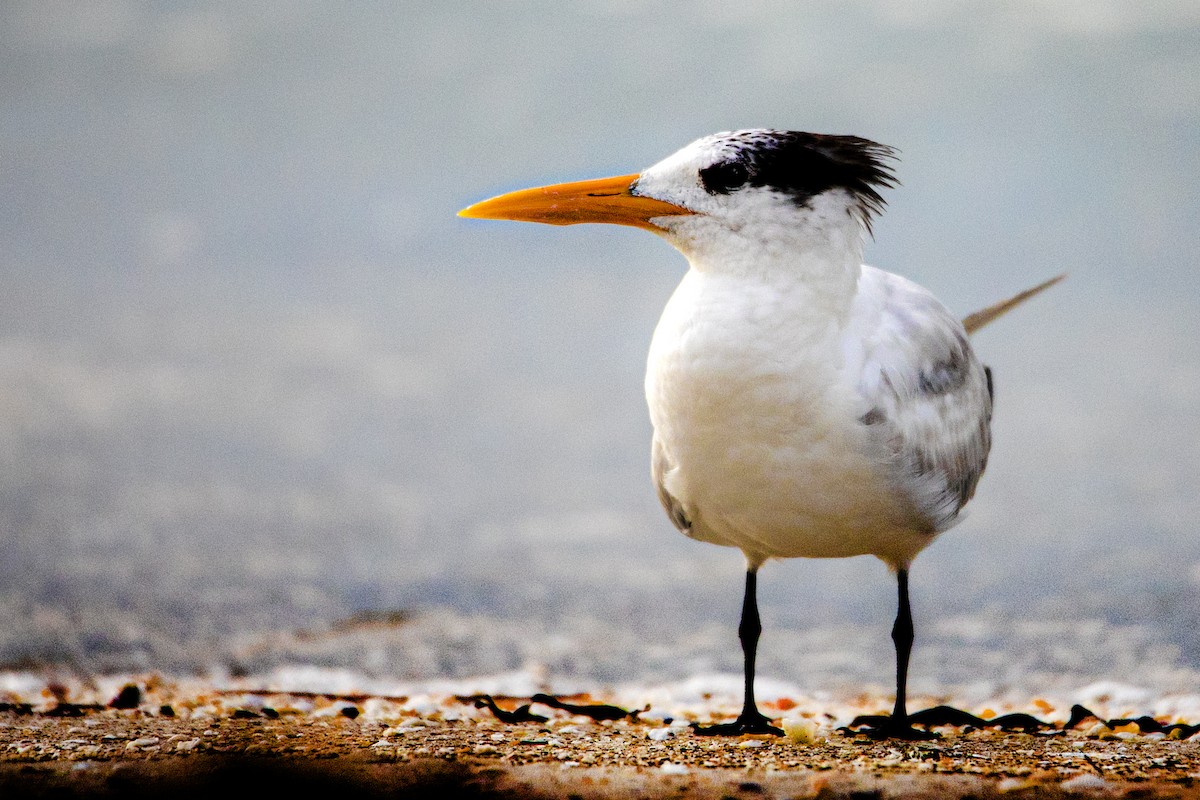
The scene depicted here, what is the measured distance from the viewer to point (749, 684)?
333 cm

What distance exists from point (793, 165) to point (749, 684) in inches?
60.7

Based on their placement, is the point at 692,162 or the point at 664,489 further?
the point at 664,489

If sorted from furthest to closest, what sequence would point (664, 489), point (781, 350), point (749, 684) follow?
point (749, 684) → point (664, 489) → point (781, 350)

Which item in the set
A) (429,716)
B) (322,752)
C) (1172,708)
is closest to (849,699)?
(1172,708)

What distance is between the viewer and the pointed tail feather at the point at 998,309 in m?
3.82

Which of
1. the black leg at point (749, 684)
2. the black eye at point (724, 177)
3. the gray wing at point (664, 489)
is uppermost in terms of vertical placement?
the black eye at point (724, 177)

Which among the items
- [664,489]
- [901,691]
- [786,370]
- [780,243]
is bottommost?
[901,691]

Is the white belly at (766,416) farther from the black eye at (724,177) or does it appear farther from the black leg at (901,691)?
the black leg at (901,691)

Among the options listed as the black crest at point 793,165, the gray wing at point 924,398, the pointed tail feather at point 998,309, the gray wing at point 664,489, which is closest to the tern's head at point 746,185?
the black crest at point 793,165

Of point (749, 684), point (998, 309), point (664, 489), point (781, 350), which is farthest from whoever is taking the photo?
point (998, 309)

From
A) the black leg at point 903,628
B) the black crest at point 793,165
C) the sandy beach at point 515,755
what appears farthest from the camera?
the black leg at point 903,628

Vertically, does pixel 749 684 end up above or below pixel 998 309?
below

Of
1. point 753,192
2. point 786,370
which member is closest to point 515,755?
point 786,370

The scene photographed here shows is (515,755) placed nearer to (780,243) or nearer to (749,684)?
(749,684)
